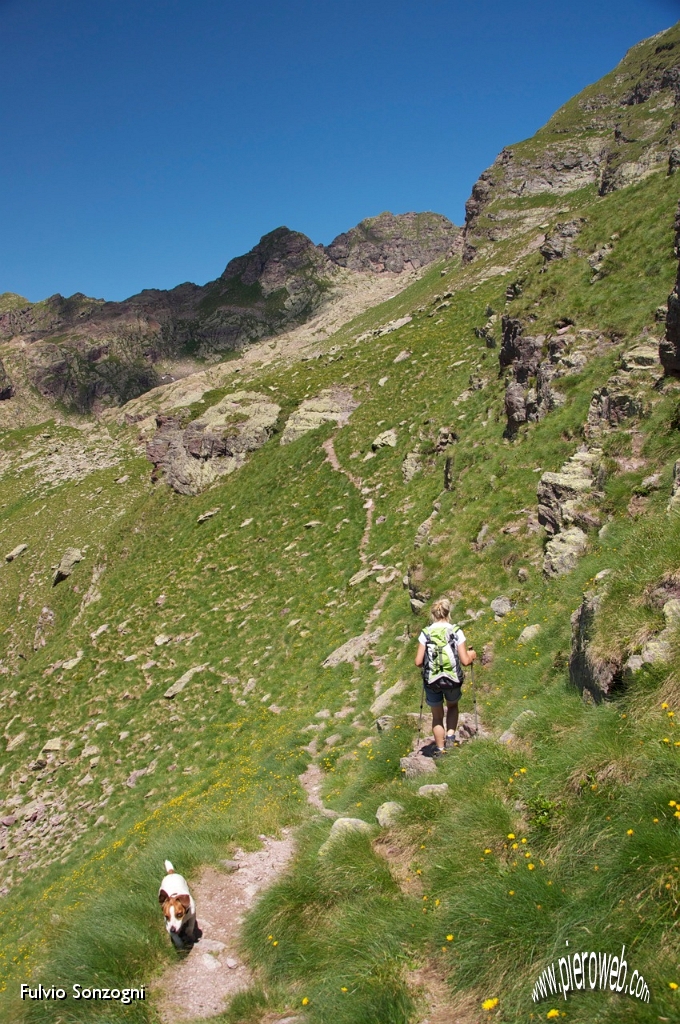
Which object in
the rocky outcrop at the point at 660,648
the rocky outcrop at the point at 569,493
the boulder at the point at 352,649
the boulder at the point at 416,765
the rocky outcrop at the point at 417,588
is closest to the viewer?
the rocky outcrop at the point at 660,648

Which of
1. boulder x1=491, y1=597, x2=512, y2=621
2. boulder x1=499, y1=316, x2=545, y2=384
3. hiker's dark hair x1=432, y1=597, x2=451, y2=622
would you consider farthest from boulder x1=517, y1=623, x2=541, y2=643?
boulder x1=499, y1=316, x2=545, y2=384

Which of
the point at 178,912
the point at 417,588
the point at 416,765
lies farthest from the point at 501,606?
the point at 178,912

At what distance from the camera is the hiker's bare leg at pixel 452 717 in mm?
9086

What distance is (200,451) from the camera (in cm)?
4128

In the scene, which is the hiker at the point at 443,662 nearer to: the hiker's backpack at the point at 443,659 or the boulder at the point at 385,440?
the hiker's backpack at the point at 443,659

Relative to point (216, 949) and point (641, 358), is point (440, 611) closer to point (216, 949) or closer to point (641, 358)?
point (216, 949)

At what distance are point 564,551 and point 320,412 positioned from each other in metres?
28.7

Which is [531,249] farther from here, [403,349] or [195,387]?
[195,387]

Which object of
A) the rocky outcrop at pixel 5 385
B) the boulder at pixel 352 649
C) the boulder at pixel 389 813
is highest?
the rocky outcrop at pixel 5 385

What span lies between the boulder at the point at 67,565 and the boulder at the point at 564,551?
1390 inches

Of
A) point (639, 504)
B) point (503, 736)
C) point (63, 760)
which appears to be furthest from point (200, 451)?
point (503, 736)

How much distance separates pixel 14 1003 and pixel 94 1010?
1351 millimetres

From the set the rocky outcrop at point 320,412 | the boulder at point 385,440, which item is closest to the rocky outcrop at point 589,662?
the boulder at point 385,440

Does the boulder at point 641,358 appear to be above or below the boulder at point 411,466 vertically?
above
